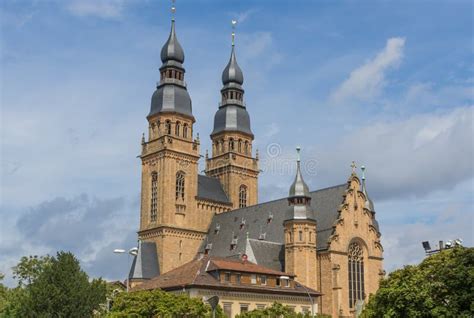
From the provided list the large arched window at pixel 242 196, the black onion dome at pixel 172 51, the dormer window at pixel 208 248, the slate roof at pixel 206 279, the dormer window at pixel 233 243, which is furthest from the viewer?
the large arched window at pixel 242 196

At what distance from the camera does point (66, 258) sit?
77625 mm

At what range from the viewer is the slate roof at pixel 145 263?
116625 millimetres

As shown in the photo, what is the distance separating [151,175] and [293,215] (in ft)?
110

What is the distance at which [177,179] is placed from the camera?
418 feet

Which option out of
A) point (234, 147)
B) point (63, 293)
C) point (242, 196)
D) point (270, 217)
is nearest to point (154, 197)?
point (242, 196)

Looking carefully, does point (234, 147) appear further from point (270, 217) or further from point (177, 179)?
point (270, 217)

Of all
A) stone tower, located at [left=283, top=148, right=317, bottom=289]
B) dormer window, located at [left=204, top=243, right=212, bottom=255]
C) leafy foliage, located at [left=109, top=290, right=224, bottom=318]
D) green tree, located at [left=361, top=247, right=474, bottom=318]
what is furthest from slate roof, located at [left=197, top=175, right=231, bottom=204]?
green tree, located at [left=361, top=247, right=474, bottom=318]

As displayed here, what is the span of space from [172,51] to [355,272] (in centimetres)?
5093

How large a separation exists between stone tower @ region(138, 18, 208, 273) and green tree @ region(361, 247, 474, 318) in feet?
218

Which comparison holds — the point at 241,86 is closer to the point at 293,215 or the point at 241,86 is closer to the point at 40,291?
the point at 293,215

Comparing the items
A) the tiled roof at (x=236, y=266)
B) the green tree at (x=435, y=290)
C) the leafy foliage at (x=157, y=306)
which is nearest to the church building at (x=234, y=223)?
the tiled roof at (x=236, y=266)

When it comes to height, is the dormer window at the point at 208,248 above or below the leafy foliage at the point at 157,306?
above

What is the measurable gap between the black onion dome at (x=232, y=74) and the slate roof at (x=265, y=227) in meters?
29.1

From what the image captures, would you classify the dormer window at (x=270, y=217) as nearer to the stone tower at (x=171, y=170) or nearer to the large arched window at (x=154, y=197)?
the stone tower at (x=171, y=170)
